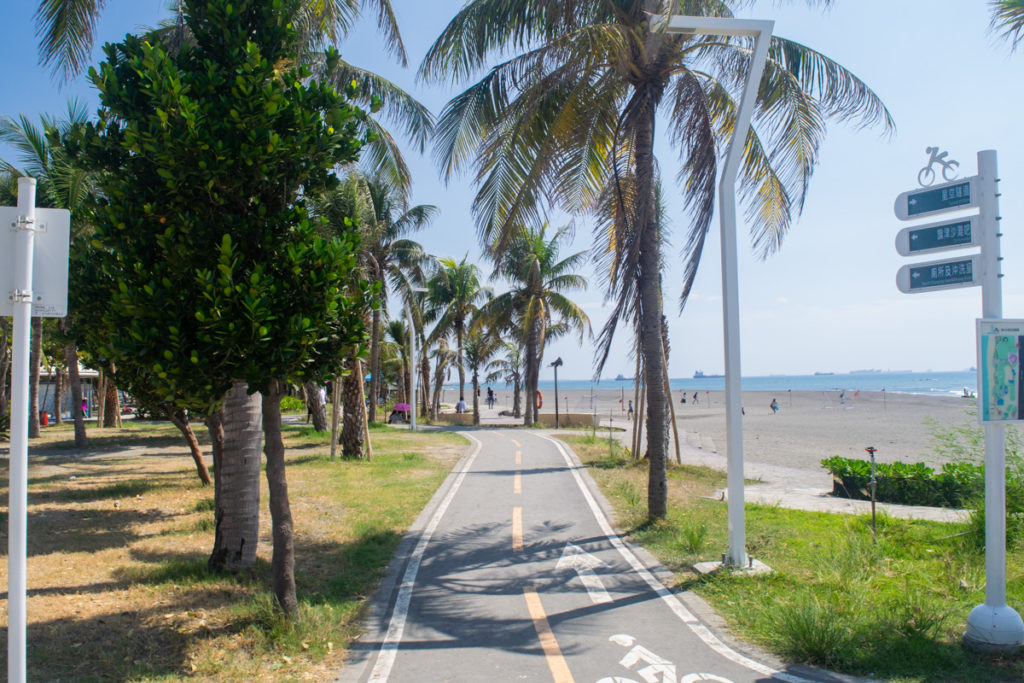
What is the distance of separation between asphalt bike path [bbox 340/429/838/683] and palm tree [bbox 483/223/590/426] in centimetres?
2017

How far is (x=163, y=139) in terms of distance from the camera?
4848 mm

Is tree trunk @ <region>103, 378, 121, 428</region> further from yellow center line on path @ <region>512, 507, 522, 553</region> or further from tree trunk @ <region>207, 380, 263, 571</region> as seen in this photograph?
tree trunk @ <region>207, 380, 263, 571</region>

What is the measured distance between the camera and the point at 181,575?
281 inches

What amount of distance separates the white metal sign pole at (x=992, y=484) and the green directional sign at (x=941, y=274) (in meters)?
0.12

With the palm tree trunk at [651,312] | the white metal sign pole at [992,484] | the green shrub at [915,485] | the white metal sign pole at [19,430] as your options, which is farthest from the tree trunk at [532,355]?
the white metal sign pole at [19,430]

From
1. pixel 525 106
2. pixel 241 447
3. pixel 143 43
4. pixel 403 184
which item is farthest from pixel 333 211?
pixel 143 43

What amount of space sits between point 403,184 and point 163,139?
1090cm

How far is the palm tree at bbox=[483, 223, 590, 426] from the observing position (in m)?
31.1

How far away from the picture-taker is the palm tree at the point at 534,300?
31078mm

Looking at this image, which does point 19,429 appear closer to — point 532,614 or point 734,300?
point 532,614

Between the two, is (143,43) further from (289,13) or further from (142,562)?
(142,562)

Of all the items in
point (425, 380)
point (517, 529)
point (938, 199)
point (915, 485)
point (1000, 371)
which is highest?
point (938, 199)

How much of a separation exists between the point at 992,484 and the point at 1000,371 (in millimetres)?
981

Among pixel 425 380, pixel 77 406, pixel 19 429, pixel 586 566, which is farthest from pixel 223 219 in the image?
pixel 425 380
